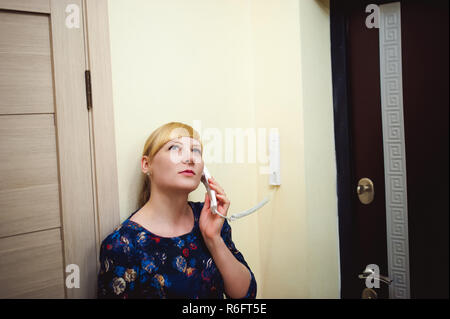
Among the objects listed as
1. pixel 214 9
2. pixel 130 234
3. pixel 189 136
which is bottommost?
pixel 130 234

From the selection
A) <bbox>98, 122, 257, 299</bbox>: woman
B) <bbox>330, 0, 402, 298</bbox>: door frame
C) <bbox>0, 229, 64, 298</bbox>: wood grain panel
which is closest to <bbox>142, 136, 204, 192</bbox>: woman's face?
<bbox>98, 122, 257, 299</bbox>: woman

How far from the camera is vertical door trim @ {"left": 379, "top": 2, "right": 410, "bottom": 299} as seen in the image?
1389 mm

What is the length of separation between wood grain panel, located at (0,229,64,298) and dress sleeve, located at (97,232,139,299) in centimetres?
16

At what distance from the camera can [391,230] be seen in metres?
1.45

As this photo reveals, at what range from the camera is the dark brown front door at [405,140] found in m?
1.30

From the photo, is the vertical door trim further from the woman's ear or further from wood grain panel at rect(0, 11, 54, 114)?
wood grain panel at rect(0, 11, 54, 114)

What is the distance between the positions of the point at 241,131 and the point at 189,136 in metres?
0.43

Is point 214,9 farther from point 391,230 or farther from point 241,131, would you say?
point 391,230

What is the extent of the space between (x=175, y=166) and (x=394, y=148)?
851mm

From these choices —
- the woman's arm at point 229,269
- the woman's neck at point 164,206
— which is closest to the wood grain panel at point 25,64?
the woman's neck at point 164,206

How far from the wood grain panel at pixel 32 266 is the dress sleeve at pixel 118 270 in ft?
0.53

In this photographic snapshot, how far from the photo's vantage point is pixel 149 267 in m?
1.07
